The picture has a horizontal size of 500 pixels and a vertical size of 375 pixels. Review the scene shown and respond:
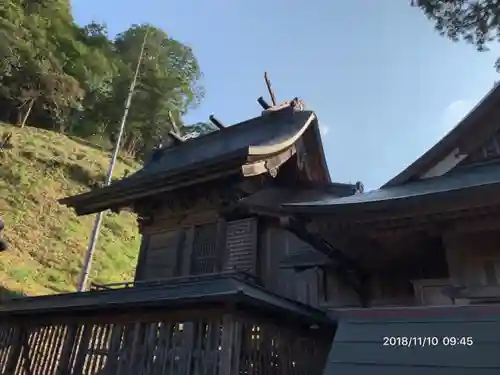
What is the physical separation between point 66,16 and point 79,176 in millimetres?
14848

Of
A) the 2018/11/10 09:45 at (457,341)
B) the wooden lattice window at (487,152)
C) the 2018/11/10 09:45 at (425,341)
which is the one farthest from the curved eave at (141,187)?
the 2018/11/10 09:45 at (457,341)

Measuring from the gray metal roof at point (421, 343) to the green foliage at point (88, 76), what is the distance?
86.5 ft

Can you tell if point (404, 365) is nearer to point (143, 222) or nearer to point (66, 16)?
point (143, 222)

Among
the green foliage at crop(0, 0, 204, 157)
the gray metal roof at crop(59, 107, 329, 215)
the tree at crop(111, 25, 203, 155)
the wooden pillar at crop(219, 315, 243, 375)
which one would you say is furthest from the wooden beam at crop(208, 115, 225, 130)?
the tree at crop(111, 25, 203, 155)

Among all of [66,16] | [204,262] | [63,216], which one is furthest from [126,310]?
[66,16]

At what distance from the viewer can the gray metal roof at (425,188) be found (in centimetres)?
485

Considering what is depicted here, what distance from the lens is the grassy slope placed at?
16703 millimetres

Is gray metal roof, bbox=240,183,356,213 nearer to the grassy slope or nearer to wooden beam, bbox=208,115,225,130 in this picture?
wooden beam, bbox=208,115,225,130

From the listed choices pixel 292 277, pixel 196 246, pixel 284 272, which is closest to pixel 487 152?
pixel 292 277

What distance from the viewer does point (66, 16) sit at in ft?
107

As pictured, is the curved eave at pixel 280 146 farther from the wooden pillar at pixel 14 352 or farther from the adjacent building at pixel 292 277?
the wooden pillar at pixel 14 352

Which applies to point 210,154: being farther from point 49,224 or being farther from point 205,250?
point 49,224

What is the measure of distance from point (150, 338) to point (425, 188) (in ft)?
15.4

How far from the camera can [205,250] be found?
941 centimetres
